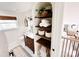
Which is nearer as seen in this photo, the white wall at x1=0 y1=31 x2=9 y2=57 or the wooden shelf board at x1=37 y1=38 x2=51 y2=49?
the white wall at x1=0 y1=31 x2=9 y2=57

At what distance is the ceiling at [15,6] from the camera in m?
0.66

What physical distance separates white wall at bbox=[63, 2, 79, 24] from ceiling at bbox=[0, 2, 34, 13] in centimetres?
34

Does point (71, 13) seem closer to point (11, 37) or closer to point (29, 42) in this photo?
point (29, 42)

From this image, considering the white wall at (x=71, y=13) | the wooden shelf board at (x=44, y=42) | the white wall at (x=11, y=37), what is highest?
the white wall at (x=71, y=13)

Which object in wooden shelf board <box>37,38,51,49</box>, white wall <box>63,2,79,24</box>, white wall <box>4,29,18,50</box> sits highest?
white wall <box>63,2,79,24</box>

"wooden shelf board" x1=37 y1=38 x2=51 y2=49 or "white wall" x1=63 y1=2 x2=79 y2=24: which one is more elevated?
"white wall" x1=63 y1=2 x2=79 y2=24

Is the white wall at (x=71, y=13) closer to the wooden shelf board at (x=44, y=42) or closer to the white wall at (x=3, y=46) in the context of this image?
the wooden shelf board at (x=44, y=42)

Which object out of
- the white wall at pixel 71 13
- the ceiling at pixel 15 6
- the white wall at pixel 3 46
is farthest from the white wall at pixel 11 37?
the white wall at pixel 71 13

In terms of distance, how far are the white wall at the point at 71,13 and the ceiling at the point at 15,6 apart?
0.34 metres

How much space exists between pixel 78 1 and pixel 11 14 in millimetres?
581

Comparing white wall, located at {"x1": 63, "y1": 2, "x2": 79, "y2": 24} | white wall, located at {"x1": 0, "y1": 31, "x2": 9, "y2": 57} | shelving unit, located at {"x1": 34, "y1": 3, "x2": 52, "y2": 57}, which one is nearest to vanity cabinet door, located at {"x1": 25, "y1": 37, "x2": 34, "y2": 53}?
shelving unit, located at {"x1": 34, "y1": 3, "x2": 52, "y2": 57}

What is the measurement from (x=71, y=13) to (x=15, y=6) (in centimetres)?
54

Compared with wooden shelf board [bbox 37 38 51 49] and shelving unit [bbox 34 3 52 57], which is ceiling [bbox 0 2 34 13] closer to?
shelving unit [bbox 34 3 52 57]

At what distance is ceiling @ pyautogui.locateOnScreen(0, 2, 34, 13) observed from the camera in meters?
0.66
